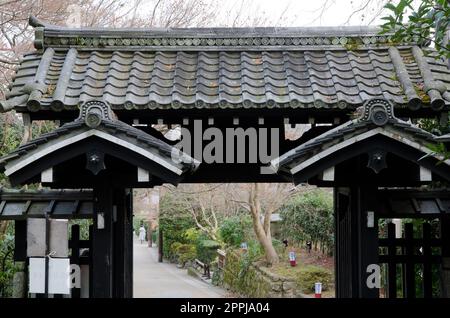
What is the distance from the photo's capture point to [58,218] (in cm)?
689

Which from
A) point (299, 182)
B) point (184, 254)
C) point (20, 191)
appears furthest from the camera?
point (184, 254)

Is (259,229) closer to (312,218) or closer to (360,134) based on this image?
(312,218)

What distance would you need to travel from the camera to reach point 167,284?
24.0 meters

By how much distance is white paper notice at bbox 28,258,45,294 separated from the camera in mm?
6527

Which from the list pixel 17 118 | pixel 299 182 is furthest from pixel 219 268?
pixel 299 182

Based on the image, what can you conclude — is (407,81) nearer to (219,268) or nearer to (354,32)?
(354,32)

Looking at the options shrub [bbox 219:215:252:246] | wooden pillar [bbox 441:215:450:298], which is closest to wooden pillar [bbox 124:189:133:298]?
wooden pillar [bbox 441:215:450:298]

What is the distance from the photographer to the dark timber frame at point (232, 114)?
577 cm

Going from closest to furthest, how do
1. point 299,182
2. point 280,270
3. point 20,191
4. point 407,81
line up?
point 299,182 < point 407,81 < point 20,191 < point 280,270

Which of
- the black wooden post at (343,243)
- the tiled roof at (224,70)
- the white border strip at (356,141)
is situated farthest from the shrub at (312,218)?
the white border strip at (356,141)

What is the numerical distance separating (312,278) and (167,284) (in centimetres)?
752

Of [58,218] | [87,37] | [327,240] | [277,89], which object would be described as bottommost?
[327,240]

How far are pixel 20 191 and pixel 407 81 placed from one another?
193 inches

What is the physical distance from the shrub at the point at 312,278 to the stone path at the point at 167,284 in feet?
13.2
